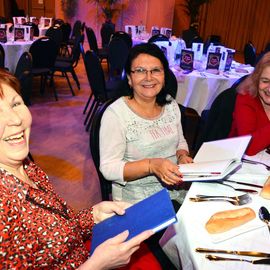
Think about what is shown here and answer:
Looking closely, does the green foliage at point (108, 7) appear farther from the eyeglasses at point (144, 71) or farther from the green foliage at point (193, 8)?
the eyeglasses at point (144, 71)

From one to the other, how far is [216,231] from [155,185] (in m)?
0.71

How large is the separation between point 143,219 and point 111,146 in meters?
0.64

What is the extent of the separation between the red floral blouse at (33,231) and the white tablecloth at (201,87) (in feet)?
9.48

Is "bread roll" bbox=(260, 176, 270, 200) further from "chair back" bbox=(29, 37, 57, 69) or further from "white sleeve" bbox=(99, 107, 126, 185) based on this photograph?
"chair back" bbox=(29, 37, 57, 69)

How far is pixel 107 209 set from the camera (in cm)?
130

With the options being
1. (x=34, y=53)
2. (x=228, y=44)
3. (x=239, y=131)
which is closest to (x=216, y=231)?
(x=239, y=131)

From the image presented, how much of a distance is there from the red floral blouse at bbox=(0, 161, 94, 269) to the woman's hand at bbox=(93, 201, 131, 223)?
0.17 metres

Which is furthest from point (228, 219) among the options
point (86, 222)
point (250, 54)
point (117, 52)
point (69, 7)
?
point (69, 7)

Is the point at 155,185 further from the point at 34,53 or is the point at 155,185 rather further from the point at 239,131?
the point at 34,53

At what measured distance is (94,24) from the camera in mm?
10516

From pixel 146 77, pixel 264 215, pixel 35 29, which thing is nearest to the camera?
pixel 264 215

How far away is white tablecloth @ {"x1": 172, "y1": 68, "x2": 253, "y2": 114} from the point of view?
374cm

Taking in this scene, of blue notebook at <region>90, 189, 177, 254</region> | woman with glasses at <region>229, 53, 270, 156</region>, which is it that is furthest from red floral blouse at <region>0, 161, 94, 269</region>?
woman with glasses at <region>229, 53, 270, 156</region>

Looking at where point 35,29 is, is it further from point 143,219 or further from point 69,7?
point 143,219
